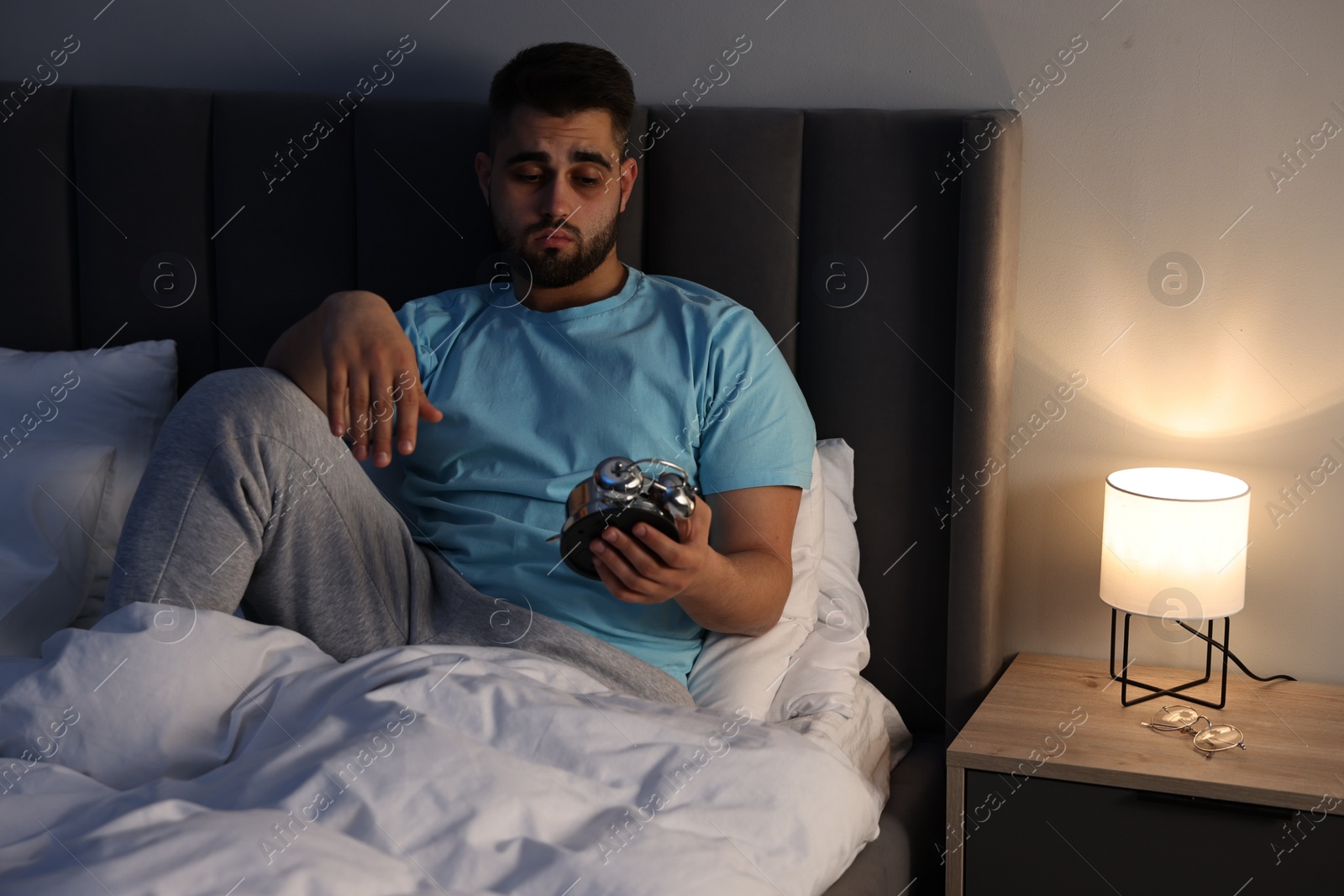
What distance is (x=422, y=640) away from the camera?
123 centimetres

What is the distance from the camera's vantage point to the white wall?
1.38 meters

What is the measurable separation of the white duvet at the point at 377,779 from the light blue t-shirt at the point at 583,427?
0.20m

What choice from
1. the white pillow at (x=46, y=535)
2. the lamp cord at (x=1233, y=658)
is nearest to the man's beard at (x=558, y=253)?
Result: the white pillow at (x=46, y=535)

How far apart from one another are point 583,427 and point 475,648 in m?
0.36

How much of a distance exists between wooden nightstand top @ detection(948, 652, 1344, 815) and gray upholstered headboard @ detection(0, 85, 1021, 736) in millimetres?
123

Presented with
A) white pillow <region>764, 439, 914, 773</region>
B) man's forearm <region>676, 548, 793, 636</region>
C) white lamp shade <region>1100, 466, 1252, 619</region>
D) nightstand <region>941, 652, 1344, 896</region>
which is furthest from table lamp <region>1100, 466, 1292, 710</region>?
man's forearm <region>676, 548, 793, 636</region>

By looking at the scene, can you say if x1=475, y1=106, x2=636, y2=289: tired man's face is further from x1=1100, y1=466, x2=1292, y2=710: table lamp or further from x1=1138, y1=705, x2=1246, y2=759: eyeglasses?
x1=1138, y1=705, x2=1246, y2=759: eyeglasses

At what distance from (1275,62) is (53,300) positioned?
1.77 meters

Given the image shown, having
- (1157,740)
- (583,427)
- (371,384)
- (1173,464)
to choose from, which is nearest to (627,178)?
(583,427)

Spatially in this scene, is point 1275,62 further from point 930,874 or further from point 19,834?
point 19,834

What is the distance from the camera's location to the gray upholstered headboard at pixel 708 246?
144cm

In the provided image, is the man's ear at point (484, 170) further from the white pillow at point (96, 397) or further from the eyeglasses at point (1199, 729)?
the eyeglasses at point (1199, 729)

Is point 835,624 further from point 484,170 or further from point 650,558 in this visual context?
point 484,170

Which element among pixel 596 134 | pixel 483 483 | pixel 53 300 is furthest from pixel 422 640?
pixel 53 300
